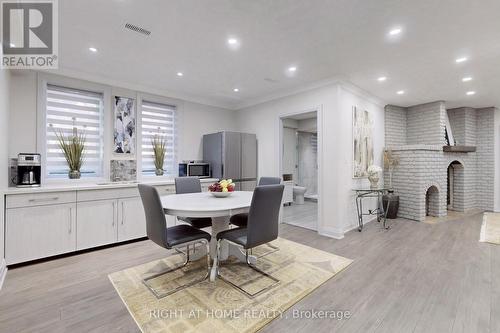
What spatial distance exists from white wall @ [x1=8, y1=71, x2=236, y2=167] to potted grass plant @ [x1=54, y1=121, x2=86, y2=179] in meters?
0.31

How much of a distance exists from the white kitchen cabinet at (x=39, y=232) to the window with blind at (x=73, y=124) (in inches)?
32.8

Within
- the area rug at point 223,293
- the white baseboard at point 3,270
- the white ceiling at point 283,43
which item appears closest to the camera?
the area rug at point 223,293

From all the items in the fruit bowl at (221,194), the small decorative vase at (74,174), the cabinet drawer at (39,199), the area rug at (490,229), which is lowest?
the area rug at (490,229)

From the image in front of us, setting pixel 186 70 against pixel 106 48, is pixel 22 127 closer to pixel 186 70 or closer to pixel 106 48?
pixel 106 48

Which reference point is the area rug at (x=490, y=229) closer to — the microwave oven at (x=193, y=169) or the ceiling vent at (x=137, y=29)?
the microwave oven at (x=193, y=169)

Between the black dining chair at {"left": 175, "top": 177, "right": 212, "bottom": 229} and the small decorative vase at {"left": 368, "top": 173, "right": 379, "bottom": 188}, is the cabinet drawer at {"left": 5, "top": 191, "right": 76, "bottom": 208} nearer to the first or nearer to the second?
the black dining chair at {"left": 175, "top": 177, "right": 212, "bottom": 229}

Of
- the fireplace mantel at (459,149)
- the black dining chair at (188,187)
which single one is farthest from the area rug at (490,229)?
the black dining chair at (188,187)

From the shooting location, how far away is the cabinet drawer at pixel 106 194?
3.07 meters

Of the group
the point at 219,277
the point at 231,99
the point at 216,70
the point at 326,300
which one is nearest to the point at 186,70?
the point at 216,70

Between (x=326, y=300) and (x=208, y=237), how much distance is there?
1.26 m

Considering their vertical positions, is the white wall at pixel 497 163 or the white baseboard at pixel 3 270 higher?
the white wall at pixel 497 163

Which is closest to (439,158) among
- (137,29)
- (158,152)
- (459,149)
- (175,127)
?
(459,149)

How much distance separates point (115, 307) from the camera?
191 cm

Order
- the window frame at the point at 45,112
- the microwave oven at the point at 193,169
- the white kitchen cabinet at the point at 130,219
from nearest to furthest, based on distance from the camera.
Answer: the window frame at the point at 45,112
the white kitchen cabinet at the point at 130,219
the microwave oven at the point at 193,169
